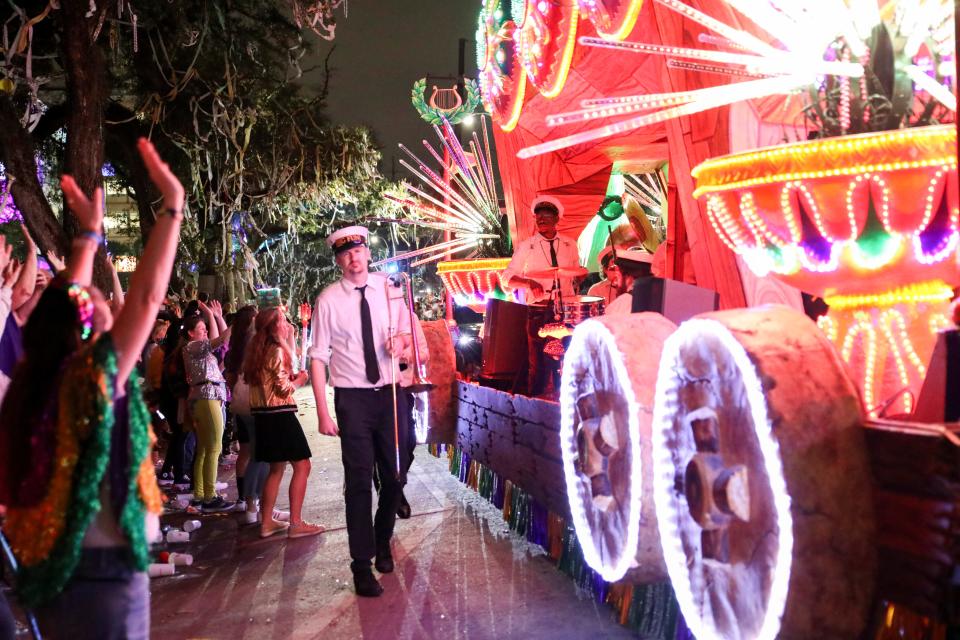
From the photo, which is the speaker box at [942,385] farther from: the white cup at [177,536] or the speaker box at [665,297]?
the white cup at [177,536]

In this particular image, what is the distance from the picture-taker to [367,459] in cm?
479

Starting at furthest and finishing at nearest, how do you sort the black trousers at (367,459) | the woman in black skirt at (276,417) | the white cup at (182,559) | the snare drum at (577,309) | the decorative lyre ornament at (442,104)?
the decorative lyre ornament at (442,104) < the woman in black skirt at (276,417) < the snare drum at (577,309) < the white cup at (182,559) < the black trousers at (367,459)

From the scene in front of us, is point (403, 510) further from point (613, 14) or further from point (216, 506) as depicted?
point (613, 14)

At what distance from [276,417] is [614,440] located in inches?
134

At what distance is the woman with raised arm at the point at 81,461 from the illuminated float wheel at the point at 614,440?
5.80ft

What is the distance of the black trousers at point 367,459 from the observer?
4.70m

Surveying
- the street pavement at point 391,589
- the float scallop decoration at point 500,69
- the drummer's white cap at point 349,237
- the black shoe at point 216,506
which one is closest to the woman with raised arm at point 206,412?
the black shoe at point 216,506

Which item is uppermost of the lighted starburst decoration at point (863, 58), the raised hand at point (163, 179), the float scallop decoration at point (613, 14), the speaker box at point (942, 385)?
the float scallop decoration at point (613, 14)

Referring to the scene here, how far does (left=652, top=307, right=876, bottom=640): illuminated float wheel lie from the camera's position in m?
2.22

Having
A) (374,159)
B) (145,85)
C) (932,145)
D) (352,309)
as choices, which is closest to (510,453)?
(352,309)

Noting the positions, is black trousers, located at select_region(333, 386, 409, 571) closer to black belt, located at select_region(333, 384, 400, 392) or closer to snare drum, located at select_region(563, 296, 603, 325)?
black belt, located at select_region(333, 384, 400, 392)

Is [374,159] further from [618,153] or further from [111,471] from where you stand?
[111,471]

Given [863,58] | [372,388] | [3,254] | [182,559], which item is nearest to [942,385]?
[863,58]

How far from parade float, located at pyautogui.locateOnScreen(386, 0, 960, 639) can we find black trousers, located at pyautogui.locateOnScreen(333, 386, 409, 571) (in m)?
0.84
